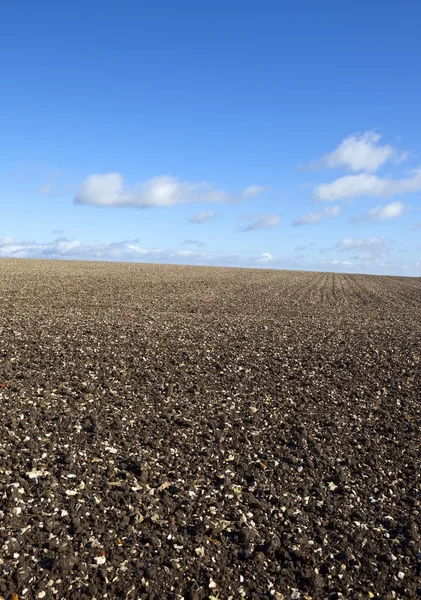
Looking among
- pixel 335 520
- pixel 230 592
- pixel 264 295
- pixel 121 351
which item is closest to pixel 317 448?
pixel 335 520

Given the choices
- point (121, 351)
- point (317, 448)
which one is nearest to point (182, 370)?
point (121, 351)

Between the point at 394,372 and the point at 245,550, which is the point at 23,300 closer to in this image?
the point at 394,372

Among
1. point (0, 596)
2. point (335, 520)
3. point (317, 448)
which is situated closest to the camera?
point (0, 596)

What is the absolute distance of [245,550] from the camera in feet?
20.8

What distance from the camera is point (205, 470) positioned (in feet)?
27.3

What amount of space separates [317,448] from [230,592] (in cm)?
416

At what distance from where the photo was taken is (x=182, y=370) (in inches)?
548

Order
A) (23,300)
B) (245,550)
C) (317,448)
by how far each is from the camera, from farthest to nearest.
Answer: (23,300)
(317,448)
(245,550)

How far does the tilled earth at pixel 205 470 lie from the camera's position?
5.97 m

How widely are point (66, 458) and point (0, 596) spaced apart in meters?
2.88

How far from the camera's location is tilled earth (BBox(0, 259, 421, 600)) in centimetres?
597

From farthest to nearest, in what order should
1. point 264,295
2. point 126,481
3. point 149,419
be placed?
1. point 264,295
2. point 149,419
3. point 126,481

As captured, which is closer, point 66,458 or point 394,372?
point 66,458

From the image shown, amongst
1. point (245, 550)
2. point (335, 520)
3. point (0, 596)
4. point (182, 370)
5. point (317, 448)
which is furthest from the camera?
point (182, 370)
